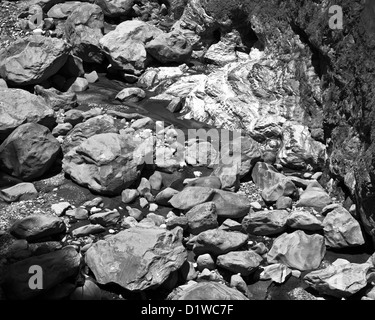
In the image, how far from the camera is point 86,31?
8.40m

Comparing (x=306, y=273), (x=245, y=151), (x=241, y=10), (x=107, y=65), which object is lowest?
(x=306, y=273)

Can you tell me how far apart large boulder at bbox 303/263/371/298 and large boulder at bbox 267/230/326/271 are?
9.4 inches

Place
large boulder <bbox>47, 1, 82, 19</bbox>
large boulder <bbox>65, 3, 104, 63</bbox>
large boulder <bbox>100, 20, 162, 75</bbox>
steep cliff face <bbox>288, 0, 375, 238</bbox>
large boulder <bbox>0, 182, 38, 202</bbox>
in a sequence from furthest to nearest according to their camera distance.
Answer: large boulder <bbox>47, 1, 82, 19</bbox>, large boulder <bbox>65, 3, 104, 63</bbox>, large boulder <bbox>100, 20, 162, 75</bbox>, large boulder <bbox>0, 182, 38, 202</bbox>, steep cliff face <bbox>288, 0, 375, 238</bbox>

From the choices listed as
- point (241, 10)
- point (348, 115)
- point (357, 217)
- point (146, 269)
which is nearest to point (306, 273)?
point (357, 217)

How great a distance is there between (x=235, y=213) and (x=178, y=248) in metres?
0.83

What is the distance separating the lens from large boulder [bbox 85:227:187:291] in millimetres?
4500

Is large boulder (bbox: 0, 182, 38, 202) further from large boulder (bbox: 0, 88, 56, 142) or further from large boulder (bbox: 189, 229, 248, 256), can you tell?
large boulder (bbox: 189, 229, 248, 256)

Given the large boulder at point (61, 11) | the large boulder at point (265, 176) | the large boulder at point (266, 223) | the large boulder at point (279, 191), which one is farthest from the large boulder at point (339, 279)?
the large boulder at point (61, 11)

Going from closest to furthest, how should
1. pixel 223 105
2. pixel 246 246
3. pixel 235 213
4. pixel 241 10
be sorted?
pixel 246 246
pixel 235 213
pixel 223 105
pixel 241 10

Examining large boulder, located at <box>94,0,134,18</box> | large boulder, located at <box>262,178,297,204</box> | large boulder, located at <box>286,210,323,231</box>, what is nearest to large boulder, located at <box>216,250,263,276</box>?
large boulder, located at <box>286,210,323,231</box>

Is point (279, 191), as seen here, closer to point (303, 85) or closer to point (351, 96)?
point (351, 96)

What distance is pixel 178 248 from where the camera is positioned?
15.5 feet
